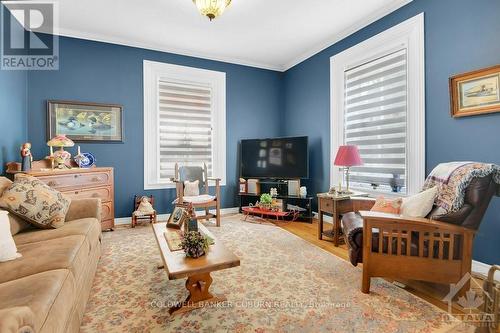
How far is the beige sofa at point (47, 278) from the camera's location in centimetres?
98

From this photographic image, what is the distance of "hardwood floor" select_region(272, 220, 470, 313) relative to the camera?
1922 mm

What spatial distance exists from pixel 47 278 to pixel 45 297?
19 centimetres

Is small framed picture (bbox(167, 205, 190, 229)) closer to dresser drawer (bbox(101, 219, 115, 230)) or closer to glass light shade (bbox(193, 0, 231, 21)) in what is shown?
dresser drawer (bbox(101, 219, 115, 230))

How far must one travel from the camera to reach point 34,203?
2010 mm

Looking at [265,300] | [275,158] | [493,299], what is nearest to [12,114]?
[265,300]

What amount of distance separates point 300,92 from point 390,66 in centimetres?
178

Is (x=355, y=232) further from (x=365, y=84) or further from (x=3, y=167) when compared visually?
(x=3, y=167)

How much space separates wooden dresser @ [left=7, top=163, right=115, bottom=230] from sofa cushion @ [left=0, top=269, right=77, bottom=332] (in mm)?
2117

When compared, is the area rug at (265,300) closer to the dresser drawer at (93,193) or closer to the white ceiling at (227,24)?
the dresser drawer at (93,193)

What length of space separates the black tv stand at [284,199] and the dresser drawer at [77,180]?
7.14ft

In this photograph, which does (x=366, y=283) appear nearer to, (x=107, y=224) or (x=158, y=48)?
(x=107, y=224)

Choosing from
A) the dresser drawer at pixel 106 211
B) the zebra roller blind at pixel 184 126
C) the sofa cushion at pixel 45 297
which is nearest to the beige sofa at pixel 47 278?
the sofa cushion at pixel 45 297

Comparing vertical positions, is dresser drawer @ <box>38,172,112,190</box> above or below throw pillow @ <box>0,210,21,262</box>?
above

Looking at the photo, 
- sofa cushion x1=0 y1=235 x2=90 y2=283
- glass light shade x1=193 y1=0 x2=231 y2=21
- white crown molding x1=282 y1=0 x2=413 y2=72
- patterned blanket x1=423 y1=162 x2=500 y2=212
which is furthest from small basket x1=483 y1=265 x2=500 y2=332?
white crown molding x1=282 y1=0 x2=413 y2=72
